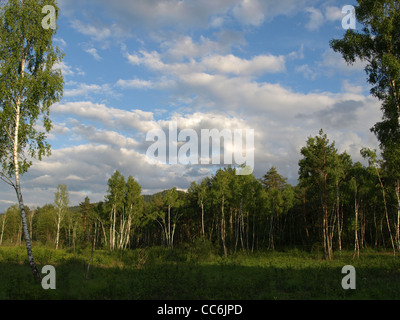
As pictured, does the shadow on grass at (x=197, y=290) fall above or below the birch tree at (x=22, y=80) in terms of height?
below

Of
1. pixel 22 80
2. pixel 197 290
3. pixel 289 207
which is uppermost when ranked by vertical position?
pixel 22 80

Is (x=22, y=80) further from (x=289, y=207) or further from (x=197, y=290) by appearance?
(x=289, y=207)

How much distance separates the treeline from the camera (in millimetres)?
33188

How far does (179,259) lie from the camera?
34281mm

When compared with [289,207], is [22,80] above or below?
above

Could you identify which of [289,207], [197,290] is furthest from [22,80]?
[289,207]

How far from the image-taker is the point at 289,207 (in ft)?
159

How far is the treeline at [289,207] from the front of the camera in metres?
33.2

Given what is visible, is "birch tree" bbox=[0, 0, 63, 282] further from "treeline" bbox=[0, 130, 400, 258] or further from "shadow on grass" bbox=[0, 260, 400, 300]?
"treeline" bbox=[0, 130, 400, 258]

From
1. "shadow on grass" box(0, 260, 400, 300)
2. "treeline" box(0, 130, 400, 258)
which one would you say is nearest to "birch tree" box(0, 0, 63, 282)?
"shadow on grass" box(0, 260, 400, 300)

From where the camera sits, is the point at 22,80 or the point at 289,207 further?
the point at 289,207

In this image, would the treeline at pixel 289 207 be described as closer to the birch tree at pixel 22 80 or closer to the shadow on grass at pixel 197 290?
the shadow on grass at pixel 197 290

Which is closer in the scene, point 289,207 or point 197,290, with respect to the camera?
point 197,290

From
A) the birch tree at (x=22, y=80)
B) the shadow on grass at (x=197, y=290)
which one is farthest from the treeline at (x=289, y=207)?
the birch tree at (x=22, y=80)
